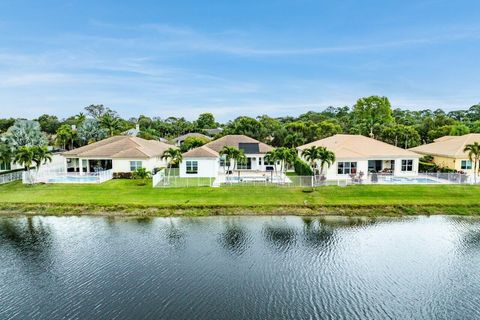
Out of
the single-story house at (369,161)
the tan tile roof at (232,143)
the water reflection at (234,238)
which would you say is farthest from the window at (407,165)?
the water reflection at (234,238)

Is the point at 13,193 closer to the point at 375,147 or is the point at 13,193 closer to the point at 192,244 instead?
the point at 192,244

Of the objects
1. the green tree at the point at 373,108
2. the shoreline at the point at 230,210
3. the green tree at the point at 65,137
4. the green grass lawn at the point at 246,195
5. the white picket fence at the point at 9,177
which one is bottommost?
the shoreline at the point at 230,210

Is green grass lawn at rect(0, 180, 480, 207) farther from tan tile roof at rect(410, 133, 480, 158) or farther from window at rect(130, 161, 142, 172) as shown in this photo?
tan tile roof at rect(410, 133, 480, 158)

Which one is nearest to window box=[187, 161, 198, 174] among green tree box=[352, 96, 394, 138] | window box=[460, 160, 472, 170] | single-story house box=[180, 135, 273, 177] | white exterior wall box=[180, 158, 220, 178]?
single-story house box=[180, 135, 273, 177]

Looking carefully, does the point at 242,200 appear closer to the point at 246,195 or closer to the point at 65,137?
the point at 246,195

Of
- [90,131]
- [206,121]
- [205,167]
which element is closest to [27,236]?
[205,167]

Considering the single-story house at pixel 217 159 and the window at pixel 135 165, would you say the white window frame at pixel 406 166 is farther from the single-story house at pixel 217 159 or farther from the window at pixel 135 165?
the window at pixel 135 165
